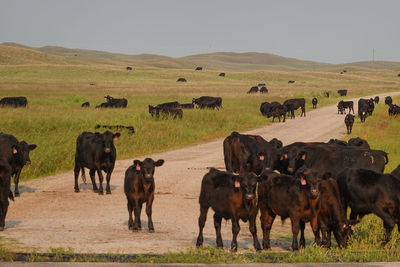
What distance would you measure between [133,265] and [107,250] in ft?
4.86

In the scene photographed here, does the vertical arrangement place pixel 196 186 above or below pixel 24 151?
below

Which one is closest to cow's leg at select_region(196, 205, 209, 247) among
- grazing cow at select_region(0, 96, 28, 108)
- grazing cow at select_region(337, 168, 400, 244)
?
grazing cow at select_region(337, 168, 400, 244)

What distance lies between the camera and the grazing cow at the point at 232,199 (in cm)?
883

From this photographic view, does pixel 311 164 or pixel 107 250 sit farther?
pixel 311 164

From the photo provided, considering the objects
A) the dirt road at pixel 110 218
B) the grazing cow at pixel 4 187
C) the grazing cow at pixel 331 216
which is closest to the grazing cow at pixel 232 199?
the dirt road at pixel 110 218

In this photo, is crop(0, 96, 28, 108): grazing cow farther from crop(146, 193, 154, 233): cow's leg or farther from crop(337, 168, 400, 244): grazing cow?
crop(337, 168, 400, 244): grazing cow

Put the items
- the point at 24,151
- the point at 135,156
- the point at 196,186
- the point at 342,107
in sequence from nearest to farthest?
the point at 24,151 < the point at 196,186 < the point at 135,156 < the point at 342,107

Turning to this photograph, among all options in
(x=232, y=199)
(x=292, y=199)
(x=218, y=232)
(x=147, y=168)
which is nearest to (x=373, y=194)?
(x=292, y=199)

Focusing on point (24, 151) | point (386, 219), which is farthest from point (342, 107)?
point (386, 219)

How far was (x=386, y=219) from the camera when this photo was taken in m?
9.22

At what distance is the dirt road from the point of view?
9.35 meters

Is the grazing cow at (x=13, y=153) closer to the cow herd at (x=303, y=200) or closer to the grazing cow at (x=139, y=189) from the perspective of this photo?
the grazing cow at (x=139, y=189)

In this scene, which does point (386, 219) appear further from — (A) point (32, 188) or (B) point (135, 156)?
(B) point (135, 156)

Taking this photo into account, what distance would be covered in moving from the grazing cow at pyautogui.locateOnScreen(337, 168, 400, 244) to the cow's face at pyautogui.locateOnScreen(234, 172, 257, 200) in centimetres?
188
